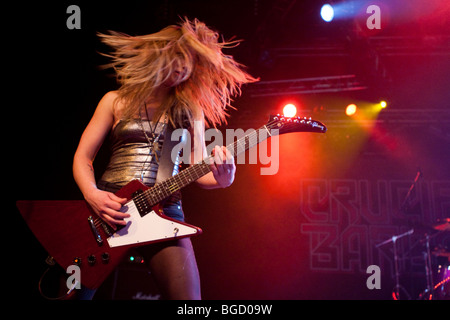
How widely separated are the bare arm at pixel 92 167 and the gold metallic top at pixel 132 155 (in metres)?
0.10

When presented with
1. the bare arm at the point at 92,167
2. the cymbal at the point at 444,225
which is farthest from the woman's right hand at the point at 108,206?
the cymbal at the point at 444,225

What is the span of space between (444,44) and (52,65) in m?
6.23

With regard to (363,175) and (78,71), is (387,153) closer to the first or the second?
(363,175)

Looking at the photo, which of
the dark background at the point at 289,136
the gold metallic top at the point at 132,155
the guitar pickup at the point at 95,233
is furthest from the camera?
the dark background at the point at 289,136

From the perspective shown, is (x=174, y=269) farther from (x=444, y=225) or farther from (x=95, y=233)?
(x=444, y=225)

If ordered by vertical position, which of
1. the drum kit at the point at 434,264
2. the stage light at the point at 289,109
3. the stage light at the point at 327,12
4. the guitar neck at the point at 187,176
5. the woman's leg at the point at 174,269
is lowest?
the drum kit at the point at 434,264

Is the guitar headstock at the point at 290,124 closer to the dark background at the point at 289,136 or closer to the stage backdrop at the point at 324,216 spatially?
the dark background at the point at 289,136

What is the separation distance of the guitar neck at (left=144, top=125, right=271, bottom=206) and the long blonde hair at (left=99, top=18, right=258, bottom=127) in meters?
0.37

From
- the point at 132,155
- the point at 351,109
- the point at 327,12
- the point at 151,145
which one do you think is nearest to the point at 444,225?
the point at 351,109

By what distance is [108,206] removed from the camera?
213 centimetres

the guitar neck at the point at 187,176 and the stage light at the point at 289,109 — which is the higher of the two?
the stage light at the point at 289,109

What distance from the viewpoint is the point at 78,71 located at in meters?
5.17

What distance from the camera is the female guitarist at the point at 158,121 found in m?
2.07

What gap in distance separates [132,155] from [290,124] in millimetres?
1193
